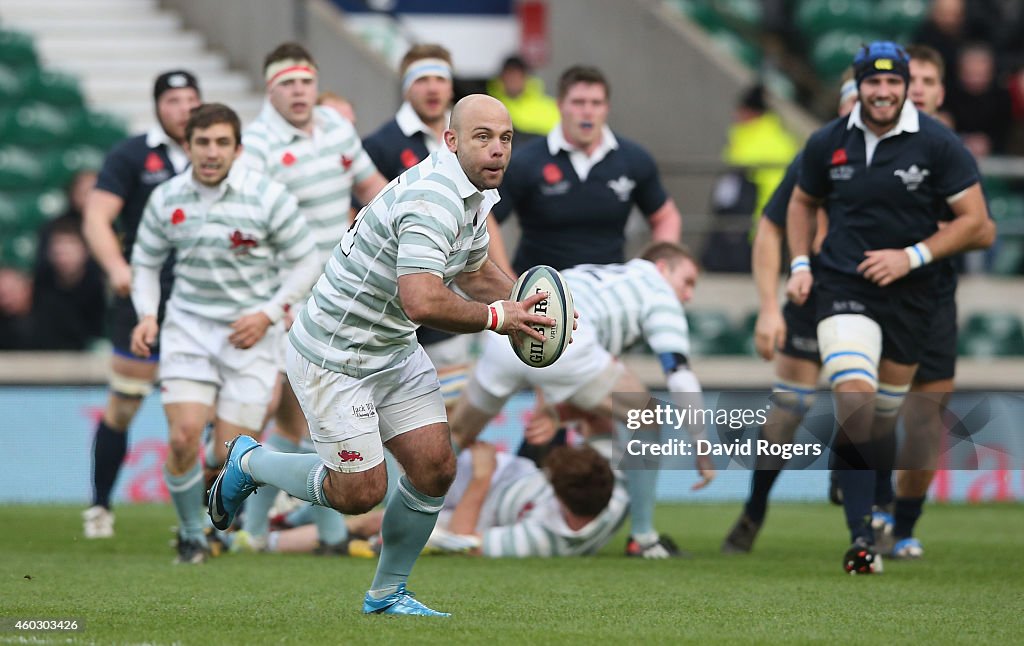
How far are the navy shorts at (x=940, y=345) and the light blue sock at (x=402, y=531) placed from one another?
322 cm

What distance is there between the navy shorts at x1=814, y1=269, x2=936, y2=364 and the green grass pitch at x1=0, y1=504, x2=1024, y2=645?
3.54 feet

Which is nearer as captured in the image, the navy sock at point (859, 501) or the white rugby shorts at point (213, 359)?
the navy sock at point (859, 501)

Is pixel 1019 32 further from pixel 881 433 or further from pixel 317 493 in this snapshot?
pixel 317 493

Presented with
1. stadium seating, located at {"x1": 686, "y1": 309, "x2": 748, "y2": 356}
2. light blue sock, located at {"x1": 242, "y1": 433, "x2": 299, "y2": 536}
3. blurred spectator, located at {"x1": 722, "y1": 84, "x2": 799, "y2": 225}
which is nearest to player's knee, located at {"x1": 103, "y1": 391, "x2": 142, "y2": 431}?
light blue sock, located at {"x1": 242, "y1": 433, "x2": 299, "y2": 536}

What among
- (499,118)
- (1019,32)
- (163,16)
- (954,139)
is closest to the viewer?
(499,118)

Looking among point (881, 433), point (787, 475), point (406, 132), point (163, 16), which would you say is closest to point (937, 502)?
point (787, 475)

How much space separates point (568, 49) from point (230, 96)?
354 centimetres

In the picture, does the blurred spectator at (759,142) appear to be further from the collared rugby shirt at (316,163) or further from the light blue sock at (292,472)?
the light blue sock at (292,472)

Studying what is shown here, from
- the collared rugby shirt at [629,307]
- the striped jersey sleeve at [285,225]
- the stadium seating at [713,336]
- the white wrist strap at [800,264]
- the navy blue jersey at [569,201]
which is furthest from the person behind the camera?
the stadium seating at [713,336]

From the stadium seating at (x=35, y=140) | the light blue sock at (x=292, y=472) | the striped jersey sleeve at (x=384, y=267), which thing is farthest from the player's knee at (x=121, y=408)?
the stadium seating at (x=35, y=140)

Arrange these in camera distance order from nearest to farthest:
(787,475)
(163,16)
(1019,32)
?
1. (787,475)
2. (1019,32)
3. (163,16)

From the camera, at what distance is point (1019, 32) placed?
661 inches

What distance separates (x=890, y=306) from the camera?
802 cm

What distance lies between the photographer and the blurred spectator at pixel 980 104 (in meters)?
15.4
